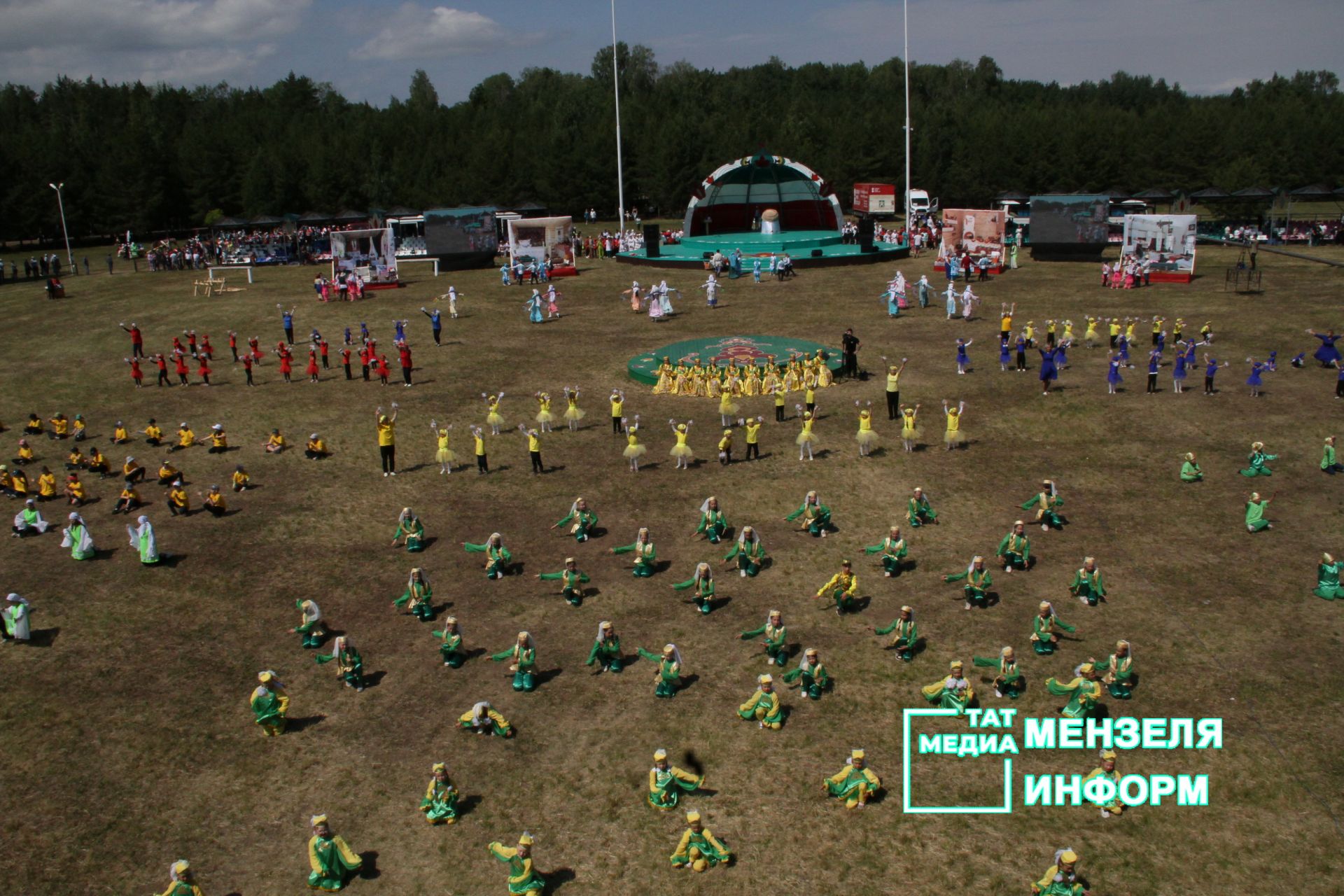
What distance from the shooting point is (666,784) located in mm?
13859

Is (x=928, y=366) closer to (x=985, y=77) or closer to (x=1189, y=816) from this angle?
(x=1189, y=816)

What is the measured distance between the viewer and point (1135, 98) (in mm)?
164875

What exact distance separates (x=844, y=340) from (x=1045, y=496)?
40.9ft

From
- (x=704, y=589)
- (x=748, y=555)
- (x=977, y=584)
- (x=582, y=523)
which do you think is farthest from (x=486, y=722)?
(x=977, y=584)

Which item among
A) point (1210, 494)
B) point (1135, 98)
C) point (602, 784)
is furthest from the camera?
point (1135, 98)

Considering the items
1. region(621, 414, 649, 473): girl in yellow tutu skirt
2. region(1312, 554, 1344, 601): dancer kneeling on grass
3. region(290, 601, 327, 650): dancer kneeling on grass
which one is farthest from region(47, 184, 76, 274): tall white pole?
region(1312, 554, 1344, 601): dancer kneeling on grass

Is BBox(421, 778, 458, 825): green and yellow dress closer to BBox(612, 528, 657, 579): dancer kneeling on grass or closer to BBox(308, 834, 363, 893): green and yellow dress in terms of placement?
BBox(308, 834, 363, 893): green and yellow dress

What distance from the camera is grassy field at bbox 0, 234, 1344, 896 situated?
13.2 meters

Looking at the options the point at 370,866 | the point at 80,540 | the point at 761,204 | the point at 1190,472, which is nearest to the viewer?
the point at 370,866

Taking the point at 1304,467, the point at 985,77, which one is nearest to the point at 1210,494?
the point at 1304,467

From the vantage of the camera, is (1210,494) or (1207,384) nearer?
(1210,494)

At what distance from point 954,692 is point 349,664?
9.93 m

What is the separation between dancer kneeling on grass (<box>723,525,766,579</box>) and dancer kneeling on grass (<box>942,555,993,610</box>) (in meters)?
4.14

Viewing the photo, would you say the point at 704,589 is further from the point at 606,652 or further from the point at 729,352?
the point at 729,352
